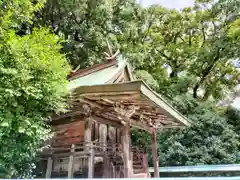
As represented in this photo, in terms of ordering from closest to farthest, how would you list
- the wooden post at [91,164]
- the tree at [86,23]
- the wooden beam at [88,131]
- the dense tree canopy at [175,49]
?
the wooden post at [91,164] < the wooden beam at [88,131] < the dense tree canopy at [175,49] < the tree at [86,23]

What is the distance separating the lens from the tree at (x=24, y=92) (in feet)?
13.7

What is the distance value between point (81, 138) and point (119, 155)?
112 cm

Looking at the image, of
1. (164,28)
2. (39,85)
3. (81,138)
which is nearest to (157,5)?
(164,28)

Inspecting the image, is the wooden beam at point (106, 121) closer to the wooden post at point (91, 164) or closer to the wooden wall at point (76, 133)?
the wooden wall at point (76, 133)

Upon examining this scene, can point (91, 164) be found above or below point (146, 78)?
below

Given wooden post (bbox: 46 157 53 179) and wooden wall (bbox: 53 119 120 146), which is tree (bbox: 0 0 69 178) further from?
wooden wall (bbox: 53 119 120 146)

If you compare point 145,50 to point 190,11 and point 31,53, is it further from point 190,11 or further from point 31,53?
point 31,53

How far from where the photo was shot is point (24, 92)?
4.34 meters

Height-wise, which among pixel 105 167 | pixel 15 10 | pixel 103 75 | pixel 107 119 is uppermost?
pixel 15 10

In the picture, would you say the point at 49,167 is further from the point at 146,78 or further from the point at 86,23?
the point at 86,23

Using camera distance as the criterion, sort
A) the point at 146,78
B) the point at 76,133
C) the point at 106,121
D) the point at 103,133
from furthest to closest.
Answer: the point at 146,78 < the point at 103,133 < the point at 106,121 < the point at 76,133

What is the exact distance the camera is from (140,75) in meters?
12.3

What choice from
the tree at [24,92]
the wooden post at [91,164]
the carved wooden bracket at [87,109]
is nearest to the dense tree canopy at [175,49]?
the tree at [24,92]

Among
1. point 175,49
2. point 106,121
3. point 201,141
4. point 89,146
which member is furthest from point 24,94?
point 175,49
